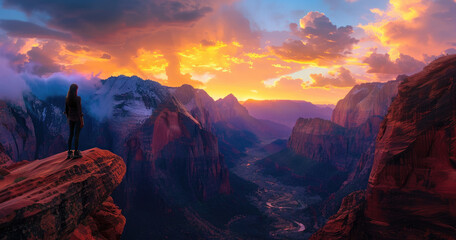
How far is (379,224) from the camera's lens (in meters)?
19.0

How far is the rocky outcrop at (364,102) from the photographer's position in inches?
4040

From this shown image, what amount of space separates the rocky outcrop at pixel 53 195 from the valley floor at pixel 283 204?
44454 mm

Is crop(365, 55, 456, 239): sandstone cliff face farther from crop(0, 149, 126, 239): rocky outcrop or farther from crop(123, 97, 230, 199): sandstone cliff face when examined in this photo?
crop(123, 97, 230, 199): sandstone cliff face

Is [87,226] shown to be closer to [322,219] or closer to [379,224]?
[379,224]

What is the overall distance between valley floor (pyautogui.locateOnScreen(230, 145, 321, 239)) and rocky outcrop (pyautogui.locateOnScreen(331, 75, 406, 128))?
160 feet

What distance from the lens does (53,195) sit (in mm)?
8820

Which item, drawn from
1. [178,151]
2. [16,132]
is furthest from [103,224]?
[178,151]

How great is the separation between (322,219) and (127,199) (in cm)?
4288

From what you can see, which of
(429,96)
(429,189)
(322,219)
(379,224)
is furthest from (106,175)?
(322,219)

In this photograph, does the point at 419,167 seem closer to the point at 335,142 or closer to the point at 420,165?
the point at 420,165

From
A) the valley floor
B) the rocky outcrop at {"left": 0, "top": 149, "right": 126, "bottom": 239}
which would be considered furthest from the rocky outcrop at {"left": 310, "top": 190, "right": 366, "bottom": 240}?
the valley floor

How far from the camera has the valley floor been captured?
5238 centimetres

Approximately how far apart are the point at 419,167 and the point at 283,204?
55953 millimetres

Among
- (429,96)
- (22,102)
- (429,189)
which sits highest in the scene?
(429,96)
